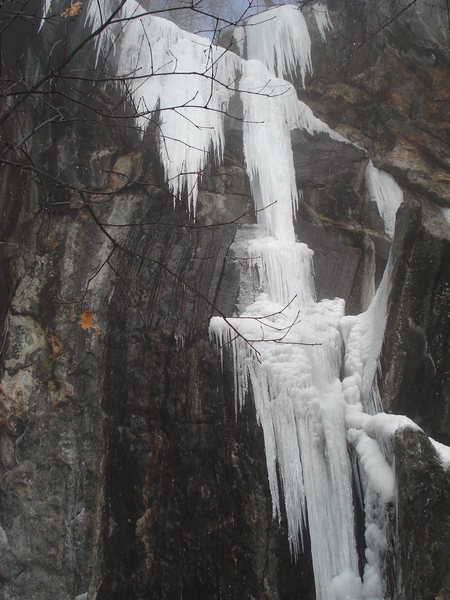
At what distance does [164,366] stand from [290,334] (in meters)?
1.27

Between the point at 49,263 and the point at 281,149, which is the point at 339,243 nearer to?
the point at 281,149

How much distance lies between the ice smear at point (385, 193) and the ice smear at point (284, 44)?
6.09 ft

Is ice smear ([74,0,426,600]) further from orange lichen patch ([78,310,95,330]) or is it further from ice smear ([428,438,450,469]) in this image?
orange lichen patch ([78,310,95,330])

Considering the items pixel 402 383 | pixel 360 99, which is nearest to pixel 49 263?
pixel 402 383

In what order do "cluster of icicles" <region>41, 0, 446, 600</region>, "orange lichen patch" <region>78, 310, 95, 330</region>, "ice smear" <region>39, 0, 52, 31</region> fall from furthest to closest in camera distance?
"ice smear" <region>39, 0, 52, 31</region> → "orange lichen patch" <region>78, 310, 95, 330</region> → "cluster of icicles" <region>41, 0, 446, 600</region>

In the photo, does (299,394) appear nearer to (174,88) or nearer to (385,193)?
(385,193)

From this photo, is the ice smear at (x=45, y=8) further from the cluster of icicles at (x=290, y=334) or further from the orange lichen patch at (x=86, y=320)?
the orange lichen patch at (x=86, y=320)

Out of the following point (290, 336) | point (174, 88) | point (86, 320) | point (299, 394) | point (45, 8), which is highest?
point (45, 8)

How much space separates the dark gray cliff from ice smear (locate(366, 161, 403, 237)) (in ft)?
0.54

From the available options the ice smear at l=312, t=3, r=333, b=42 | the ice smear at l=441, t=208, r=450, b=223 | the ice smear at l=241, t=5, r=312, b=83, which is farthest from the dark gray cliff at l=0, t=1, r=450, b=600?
the ice smear at l=241, t=5, r=312, b=83

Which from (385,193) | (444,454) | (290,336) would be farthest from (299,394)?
(385,193)

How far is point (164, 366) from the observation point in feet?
17.0

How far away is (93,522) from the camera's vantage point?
505 centimetres

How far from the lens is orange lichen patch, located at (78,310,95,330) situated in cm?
555
